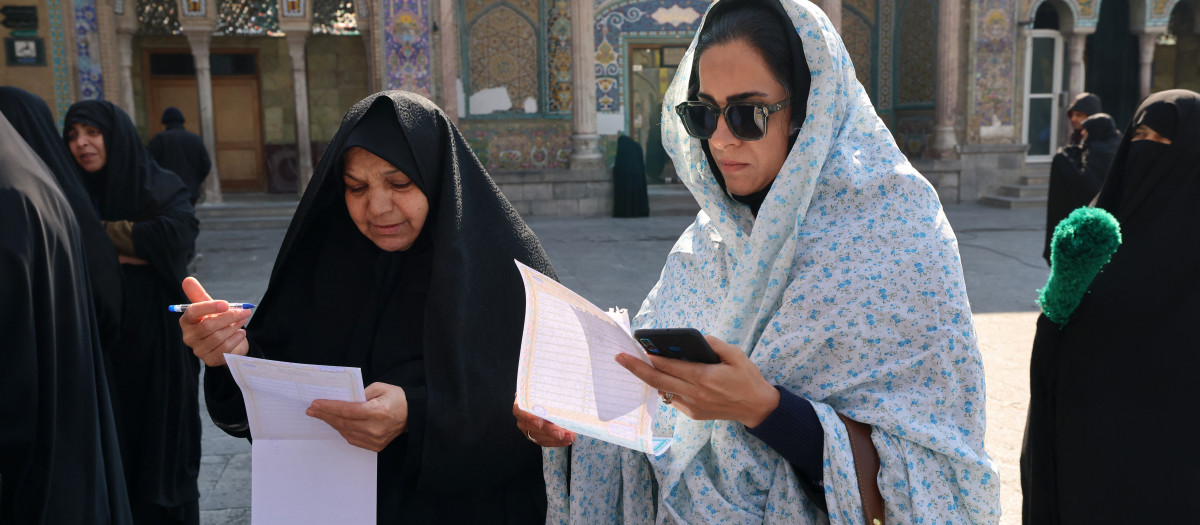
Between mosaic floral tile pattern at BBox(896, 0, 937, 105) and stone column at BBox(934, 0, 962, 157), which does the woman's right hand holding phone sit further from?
mosaic floral tile pattern at BBox(896, 0, 937, 105)

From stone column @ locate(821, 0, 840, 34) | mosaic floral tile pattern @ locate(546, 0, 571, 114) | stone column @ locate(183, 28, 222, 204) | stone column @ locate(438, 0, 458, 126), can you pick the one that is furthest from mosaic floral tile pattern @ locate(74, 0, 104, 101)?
stone column @ locate(821, 0, 840, 34)

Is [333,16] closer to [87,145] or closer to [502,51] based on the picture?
[502,51]

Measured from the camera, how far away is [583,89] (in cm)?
1188

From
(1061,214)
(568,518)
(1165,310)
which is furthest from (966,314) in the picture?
(1061,214)

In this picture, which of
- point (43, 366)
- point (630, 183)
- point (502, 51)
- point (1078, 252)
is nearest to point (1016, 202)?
point (630, 183)

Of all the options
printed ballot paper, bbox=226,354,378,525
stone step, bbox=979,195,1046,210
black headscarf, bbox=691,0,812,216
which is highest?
black headscarf, bbox=691,0,812,216

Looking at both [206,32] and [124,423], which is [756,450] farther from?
[206,32]

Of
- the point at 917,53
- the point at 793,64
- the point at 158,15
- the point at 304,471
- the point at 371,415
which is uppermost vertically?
the point at 158,15

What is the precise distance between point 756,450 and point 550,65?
11494 millimetres

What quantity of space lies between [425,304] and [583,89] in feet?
34.5

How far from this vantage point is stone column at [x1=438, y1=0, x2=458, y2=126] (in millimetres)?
11250

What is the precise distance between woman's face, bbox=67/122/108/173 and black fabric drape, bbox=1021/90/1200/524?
10.00 feet

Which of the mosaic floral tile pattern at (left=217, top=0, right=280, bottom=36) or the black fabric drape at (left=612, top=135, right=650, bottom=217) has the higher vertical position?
the mosaic floral tile pattern at (left=217, top=0, right=280, bottom=36)

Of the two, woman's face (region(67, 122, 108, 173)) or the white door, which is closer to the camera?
woman's face (region(67, 122, 108, 173))
